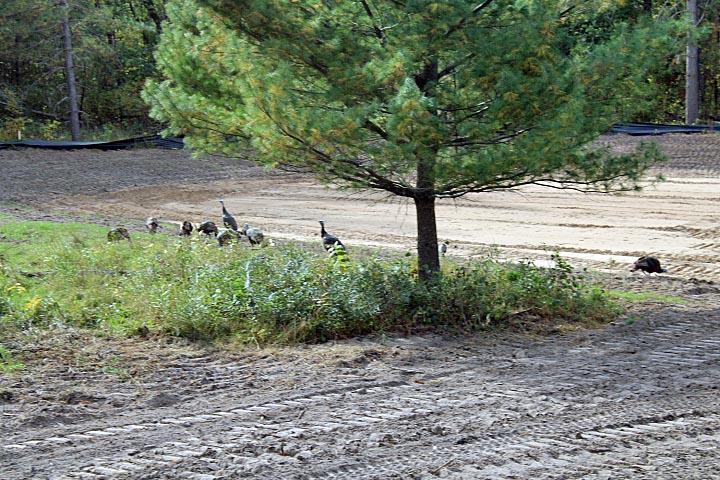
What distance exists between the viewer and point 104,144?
33.4m

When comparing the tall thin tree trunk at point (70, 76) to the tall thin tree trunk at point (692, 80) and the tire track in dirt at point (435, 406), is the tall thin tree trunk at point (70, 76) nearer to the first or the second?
the tall thin tree trunk at point (692, 80)

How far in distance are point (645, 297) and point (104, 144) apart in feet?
82.1

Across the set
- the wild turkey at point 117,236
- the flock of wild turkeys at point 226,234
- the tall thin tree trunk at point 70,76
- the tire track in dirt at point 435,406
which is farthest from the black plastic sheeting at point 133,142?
the tire track in dirt at point 435,406

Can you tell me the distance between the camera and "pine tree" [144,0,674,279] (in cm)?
967

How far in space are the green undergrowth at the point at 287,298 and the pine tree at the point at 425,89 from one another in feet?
2.56

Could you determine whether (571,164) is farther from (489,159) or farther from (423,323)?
(423,323)

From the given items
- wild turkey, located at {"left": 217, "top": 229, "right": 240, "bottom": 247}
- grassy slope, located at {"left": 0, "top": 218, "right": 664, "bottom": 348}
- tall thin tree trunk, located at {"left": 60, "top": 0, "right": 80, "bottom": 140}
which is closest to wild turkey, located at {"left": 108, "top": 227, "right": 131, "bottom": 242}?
wild turkey, located at {"left": 217, "top": 229, "right": 240, "bottom": 247}

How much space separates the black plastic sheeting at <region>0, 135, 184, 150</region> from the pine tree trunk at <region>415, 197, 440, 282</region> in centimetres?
2218

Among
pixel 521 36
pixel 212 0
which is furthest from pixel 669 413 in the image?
pixel 212 0

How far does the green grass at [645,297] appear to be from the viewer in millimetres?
11670

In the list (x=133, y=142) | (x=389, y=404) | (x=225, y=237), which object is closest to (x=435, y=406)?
(x=389, y=404)

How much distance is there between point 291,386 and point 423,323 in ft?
8.42

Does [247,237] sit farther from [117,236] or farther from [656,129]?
[656,129]

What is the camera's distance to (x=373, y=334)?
392 inches
